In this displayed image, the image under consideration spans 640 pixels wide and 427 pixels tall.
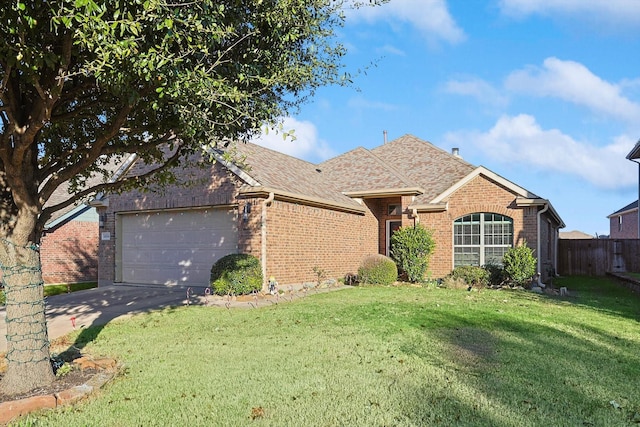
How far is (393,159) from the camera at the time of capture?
71.6 ft

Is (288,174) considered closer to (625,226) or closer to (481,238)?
(481,238)

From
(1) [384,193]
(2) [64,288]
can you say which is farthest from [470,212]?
(2) [64,288]

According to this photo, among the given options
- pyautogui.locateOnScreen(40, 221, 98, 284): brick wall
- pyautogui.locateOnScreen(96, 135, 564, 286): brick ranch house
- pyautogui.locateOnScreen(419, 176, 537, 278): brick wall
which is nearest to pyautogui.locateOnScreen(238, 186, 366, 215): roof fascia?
pyautogui.locateOnScreen(96, 135, 564, 286): brick ranch house

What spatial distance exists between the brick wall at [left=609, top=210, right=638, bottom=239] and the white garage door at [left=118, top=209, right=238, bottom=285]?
29.9 meters

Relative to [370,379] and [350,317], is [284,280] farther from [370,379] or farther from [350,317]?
[370,379]

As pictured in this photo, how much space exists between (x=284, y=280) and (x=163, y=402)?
30.5 ft

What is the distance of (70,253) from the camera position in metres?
19.9

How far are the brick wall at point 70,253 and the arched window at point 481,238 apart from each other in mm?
15561

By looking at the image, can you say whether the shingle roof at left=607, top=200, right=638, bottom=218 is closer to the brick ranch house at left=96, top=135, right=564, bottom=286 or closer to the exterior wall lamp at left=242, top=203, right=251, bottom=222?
the brick ranch house at left=96, top=135, right=564, bottom=286

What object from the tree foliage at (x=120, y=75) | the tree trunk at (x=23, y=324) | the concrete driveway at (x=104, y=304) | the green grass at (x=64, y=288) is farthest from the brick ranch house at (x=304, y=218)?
the tree trunk at (x=23, y=324)

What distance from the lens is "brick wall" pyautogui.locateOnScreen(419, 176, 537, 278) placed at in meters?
16.0

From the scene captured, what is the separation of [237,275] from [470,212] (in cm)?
913

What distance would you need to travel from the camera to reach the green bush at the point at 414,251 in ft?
55.5

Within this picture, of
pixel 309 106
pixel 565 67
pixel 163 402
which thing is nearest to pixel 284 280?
pixel 309 106
